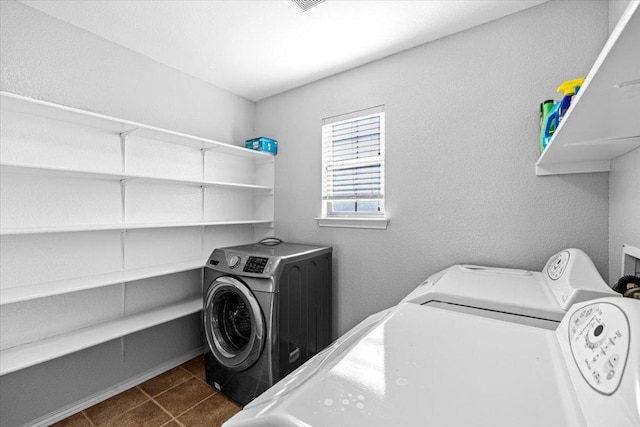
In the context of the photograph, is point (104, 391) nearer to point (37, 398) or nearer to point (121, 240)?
point (37, 398)

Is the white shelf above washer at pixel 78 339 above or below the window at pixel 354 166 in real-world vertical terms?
below

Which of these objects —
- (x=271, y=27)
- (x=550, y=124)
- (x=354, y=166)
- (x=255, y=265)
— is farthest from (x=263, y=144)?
(x=550, y=124)

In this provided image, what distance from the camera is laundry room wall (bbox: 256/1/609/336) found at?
155 cm

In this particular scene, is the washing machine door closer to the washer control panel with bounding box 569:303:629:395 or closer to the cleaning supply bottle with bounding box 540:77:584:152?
the washer control panel with bounding box 569:303:629:395

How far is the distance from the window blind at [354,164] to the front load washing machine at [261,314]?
0.53 metres

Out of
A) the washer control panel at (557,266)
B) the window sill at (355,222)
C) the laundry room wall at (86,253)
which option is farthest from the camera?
the window sill at (355,222)

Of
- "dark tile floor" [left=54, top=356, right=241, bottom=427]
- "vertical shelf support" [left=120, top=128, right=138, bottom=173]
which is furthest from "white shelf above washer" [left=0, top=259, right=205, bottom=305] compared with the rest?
"dark tile floor" [left=54, top=356, right=241, bottom=427]

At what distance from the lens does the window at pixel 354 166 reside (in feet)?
7.55

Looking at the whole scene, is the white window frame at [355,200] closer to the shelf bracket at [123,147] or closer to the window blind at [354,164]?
the window blind at [354,164]

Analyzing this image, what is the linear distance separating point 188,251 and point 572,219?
2.81 metres

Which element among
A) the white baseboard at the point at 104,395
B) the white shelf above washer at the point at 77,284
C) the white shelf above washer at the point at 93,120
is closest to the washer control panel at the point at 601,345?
the white shelf above washer at the point at 77,284

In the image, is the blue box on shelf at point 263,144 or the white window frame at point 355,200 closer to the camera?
the white window frame at point 355,200

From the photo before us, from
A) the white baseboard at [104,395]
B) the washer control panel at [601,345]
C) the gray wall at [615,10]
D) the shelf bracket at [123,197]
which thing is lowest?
the white baseboard at [104,395]

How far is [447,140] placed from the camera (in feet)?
6.29
